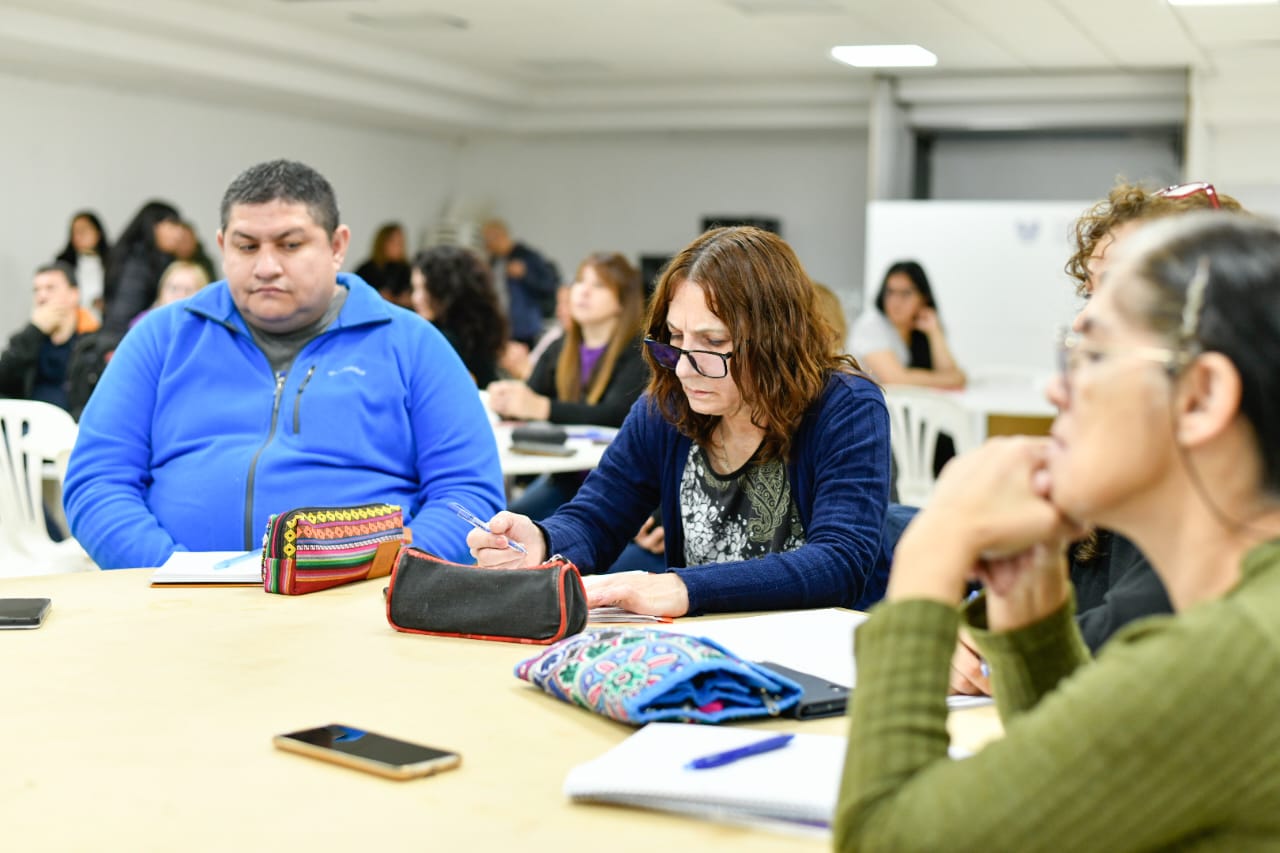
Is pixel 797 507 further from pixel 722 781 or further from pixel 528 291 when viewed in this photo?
pixel 528 291

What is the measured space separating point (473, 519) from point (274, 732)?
995 mm

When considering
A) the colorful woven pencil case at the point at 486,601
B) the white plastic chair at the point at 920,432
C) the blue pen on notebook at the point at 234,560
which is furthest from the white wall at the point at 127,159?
the colorful woven pencil case at the point at 486,601

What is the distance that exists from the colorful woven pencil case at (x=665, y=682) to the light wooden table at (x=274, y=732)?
0.09ft

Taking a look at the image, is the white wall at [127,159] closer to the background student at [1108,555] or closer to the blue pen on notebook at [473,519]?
the blue pen on notebook at [473,519]

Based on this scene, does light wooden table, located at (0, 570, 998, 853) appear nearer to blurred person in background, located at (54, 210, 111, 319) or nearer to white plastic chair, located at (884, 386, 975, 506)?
white plastic chair, located at (884, 386, 975, 506)

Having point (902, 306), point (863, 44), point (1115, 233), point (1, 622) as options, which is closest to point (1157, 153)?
point (863, 44)

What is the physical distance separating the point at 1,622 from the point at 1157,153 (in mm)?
9893

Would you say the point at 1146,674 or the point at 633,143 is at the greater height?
the point at 633,143

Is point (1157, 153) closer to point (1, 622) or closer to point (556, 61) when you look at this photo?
point (556, 61)

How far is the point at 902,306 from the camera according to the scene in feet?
24.0

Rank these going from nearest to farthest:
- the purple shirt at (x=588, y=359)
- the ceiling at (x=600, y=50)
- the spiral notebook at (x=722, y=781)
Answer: the spiral notebook at (x=722, y=781) < the purple shirt at (x=588, y=359) < the ceiling at (x=600, y=50)

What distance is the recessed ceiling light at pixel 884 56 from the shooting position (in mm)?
8570

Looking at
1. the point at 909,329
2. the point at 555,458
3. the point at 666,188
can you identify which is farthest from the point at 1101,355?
the point at 666,188

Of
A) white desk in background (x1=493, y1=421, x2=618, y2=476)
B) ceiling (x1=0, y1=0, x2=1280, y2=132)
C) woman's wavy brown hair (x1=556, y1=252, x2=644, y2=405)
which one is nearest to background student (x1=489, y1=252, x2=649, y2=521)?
woman's wavy brown hair (x1=556, y1=252, x2=644, y2=405)
